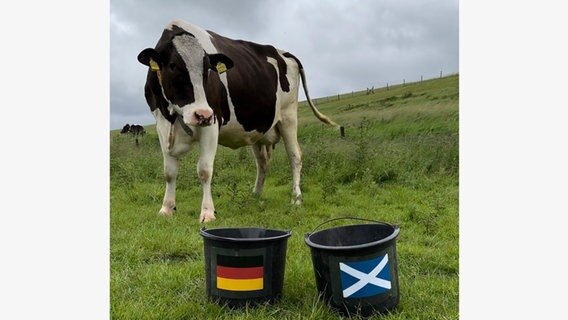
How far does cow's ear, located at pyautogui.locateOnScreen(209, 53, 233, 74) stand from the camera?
12.8 ft

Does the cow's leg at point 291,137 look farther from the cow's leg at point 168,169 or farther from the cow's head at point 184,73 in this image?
the cow's head at point 184,73

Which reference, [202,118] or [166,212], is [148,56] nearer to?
[202,118]

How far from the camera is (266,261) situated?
2.03 m

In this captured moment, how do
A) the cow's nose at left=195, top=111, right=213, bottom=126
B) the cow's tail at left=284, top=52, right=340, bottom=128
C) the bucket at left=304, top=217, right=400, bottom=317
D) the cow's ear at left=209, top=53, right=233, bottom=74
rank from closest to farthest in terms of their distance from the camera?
the bucket at left=304, top=217, right=400, bottom=317 → the cow's nose at left=195, top=111, right=213, bottom=126 → the cow's ear at left=209, top=53, right=233, bottom=74 → the cow's tail at left=284, top=52, right=340, bottom=128

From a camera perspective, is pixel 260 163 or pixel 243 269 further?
pixel 260 163

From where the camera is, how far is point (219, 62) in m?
3.93

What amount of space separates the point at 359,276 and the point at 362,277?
0.04ft

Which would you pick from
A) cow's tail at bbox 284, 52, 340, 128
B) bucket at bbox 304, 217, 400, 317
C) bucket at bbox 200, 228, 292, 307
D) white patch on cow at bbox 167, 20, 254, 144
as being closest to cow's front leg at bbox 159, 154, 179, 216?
white patch on cow at bbox 167, 20, 254, 144

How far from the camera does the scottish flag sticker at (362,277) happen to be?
1.88 m

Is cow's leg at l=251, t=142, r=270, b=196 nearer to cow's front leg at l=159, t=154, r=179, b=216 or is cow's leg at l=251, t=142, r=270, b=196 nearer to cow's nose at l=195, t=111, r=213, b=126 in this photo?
cow's front leg at l=159, t=154, r=179, b=216

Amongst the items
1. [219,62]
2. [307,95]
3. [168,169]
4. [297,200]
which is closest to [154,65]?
[219,62]

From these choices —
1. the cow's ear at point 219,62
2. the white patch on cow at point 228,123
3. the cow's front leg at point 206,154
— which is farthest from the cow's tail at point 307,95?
the cow's front leg at point 206,154

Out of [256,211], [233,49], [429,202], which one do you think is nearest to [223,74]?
[233,49]

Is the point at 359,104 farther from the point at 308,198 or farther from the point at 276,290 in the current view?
the point at 276,290
